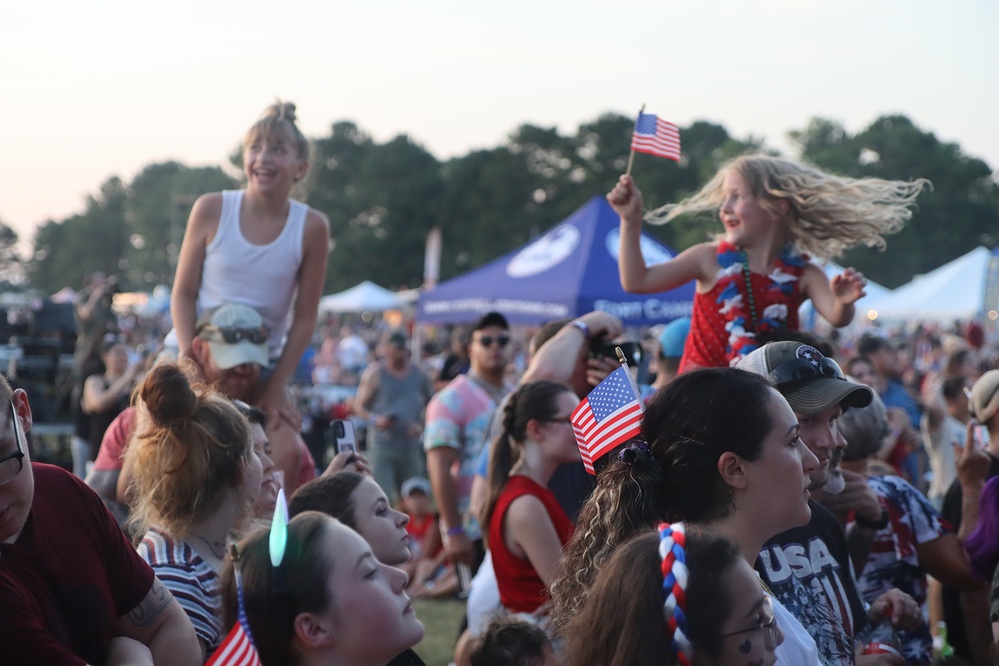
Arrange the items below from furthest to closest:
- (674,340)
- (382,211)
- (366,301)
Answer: (382,211) → (366,301) → (674,340)

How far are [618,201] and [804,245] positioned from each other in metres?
0.88

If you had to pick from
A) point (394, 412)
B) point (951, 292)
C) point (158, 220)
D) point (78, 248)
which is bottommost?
point (78, 248)

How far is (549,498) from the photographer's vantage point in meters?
3.98

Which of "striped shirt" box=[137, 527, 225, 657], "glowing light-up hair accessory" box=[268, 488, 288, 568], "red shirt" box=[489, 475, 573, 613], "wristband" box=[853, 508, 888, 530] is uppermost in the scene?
"glowing light-up hair accessory" box=[268, 488, 288, 568]

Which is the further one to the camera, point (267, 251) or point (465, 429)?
point (465, 429)

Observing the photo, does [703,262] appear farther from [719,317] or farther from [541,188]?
[541,188]

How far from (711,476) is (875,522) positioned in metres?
1.55

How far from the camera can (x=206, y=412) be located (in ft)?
10.4

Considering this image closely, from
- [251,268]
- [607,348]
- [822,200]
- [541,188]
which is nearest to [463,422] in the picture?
[607,348]

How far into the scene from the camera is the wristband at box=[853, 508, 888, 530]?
360 centimetres

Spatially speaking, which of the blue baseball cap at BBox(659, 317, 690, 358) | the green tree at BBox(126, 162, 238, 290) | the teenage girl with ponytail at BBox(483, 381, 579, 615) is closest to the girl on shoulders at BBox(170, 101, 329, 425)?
the teenage girl with ponytail at BBox(483, 381, 579, 615)

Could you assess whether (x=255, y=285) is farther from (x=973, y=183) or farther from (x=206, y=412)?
(x=973, y=183)

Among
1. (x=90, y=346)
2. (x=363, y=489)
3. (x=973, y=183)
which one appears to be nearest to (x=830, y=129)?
(x=973, y=183)

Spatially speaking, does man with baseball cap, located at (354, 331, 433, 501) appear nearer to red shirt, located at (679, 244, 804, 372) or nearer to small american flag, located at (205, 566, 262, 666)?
red shirt, located at (679, 244, 804, 372)
